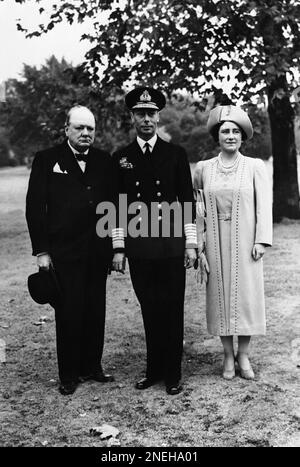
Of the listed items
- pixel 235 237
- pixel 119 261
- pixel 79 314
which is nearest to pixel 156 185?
pixel 119 261

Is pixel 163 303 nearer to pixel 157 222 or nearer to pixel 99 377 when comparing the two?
pixel 157 222

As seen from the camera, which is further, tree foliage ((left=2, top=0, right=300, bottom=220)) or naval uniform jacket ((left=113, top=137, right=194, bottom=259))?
tree foliage ((left=2, top=0, right=300, bottom=220))

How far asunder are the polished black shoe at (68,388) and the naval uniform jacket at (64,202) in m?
0.94

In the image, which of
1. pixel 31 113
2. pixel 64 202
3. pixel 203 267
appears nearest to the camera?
pixel 64 202

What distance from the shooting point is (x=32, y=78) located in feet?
119

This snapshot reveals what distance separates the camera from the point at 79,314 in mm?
4562

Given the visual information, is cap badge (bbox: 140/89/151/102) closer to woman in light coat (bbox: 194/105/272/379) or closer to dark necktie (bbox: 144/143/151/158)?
dark necktie (bbox: 144/143/151/158)

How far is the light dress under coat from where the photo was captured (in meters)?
4.53

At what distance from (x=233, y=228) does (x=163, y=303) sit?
75cm

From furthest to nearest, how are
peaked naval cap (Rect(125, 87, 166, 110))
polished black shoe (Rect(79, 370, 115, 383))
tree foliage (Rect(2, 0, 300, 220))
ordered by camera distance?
tree foliage (Rect(2, 0, 300, 220))
polished black shoe (Rect(79, 370, 115, 383))
peaked naval cap (Rect(125, 87, 166, 110))

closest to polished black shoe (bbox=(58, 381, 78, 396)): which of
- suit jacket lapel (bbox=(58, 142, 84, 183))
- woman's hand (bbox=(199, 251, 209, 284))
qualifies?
woman's hand (bbox=(199, 251, 209, 284))

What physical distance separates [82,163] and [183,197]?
2.57 ft

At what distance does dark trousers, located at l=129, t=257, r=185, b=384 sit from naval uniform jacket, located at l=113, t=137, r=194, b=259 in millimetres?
97

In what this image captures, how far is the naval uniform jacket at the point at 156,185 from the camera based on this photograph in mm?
4398
